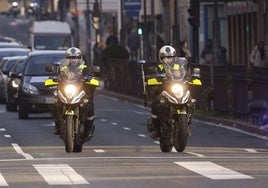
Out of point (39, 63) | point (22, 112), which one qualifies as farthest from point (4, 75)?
point (22, 112)

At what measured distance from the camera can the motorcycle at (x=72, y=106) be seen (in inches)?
740

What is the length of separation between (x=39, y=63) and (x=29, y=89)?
1.03 meters

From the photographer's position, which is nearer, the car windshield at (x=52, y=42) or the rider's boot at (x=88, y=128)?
the rider's boot at (x=88, y=128)

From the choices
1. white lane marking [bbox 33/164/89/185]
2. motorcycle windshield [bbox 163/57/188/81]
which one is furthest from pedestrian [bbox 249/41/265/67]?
white lane marking [bbox 33/164/89/185]

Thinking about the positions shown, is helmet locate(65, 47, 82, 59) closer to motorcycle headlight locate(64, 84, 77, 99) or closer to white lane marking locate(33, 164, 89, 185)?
motorcycle headlight locate(64, 84, 77, 99)

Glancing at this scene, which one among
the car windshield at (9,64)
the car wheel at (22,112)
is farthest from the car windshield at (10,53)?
the car wheel at (22,112)

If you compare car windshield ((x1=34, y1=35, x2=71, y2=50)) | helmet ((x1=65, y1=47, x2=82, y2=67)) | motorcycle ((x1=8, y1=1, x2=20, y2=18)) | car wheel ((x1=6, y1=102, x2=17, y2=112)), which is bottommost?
motorcycle ((x1=8, y1=1, x2=20, y2=18))

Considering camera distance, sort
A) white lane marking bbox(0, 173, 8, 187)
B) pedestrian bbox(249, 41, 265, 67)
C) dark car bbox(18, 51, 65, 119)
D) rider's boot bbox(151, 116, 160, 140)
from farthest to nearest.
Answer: pedestrian bbox(249, 41, 265, 67), dark car bbox(18, 51, 65, 119), rider's boot bbox(151, 116, 160, 140), white lane marking bbox(0, 173, 8, 187)

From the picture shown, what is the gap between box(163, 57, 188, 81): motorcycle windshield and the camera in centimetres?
1875

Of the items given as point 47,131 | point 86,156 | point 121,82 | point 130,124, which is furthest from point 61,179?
point 121,82

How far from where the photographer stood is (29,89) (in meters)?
29.8

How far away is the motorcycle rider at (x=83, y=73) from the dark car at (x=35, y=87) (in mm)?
9606

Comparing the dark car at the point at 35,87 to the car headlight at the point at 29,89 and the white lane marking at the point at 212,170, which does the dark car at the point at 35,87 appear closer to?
the car headlight at the point at 29,89

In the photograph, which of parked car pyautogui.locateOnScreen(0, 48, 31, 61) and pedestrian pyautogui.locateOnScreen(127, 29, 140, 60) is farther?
pedestrian pyautogui.locateOnScreen(127, 29, 140, 60)
